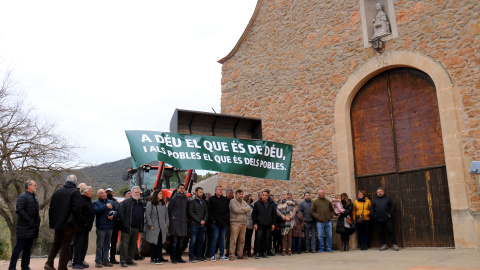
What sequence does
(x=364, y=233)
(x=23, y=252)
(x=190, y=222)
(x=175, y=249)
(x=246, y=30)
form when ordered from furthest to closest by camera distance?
(x=246, y=30), (x=364, y=233), (x=190, y=222), (x=175, y=249), (x=23, y=252)

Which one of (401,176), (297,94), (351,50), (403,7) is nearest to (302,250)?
(401,176)

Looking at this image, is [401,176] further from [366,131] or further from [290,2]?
[290,2]

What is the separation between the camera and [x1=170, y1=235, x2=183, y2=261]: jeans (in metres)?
8.15

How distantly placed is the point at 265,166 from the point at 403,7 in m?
5.08

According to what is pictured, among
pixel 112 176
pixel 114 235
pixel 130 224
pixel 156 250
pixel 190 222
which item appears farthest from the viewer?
pixel 112 176

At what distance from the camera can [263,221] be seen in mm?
8938

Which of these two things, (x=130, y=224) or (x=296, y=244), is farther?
(x=296, y=244)

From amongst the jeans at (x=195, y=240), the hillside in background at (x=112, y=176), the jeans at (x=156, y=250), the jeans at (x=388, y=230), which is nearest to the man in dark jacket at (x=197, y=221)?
the jeans at (x=195, y=240)

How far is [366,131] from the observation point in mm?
10234

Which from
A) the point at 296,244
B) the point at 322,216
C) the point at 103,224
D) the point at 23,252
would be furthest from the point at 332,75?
the point at 23,252

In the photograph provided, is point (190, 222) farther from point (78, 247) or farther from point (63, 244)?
point (63, 244)

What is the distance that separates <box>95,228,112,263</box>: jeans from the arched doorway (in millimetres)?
6080

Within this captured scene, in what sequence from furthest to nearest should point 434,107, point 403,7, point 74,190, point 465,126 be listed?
point 403,7 → point 434,107 → point 465,126 → point 74,190

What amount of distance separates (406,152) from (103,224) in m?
6.90
